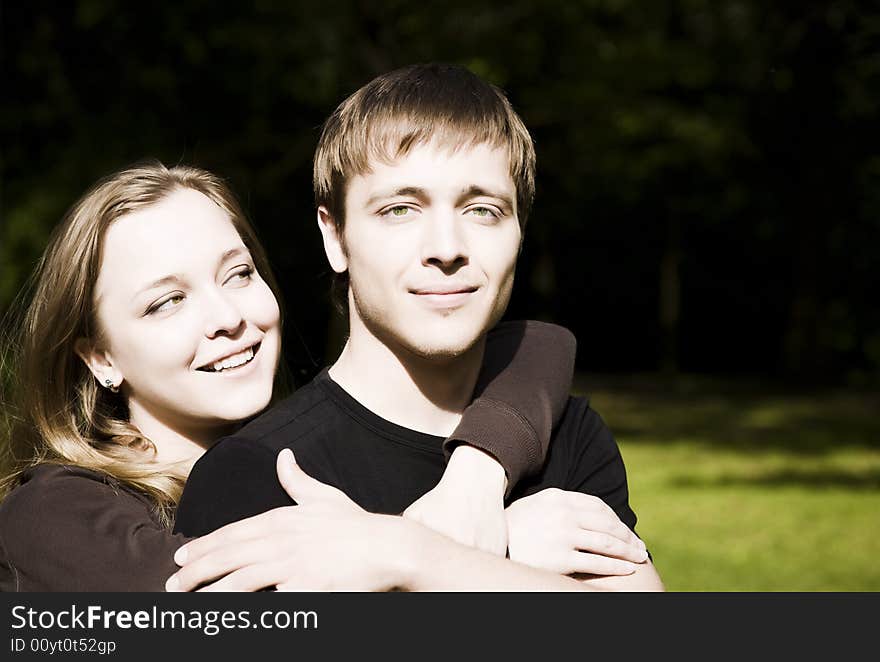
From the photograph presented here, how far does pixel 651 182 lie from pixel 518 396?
803 inches

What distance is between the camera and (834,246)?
19.6 metres

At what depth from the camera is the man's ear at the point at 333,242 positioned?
110 inches

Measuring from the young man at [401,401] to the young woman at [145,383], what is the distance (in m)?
0.09

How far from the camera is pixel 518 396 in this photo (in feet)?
9.32

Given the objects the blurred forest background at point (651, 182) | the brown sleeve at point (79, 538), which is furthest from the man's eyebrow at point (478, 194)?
the blurred forest background at point (651, 182)

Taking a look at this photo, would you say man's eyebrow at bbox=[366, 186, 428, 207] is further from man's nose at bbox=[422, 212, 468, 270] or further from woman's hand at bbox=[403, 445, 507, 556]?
woman's hand at bbox=[403, 445, 507, 556]

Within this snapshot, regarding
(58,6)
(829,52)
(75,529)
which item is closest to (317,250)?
(58,6)

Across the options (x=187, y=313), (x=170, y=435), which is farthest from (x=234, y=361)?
(x=170, y=435)

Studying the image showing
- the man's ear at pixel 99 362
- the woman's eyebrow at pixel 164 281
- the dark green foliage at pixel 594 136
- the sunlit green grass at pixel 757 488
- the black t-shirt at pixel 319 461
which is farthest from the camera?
the dark green foliage at pixel 594 136

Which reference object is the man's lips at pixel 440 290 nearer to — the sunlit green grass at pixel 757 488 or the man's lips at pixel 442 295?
the man's lips at pixel 442 295

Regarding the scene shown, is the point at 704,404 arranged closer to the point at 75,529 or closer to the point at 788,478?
the point at 788,478

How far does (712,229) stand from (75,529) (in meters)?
21.1

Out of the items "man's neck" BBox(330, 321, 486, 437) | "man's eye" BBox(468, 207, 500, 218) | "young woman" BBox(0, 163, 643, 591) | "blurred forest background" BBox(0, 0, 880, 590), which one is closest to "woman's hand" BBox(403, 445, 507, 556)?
"young woman" BBox(0, 163, 643, 591)

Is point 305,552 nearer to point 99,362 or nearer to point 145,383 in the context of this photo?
point 145,383
